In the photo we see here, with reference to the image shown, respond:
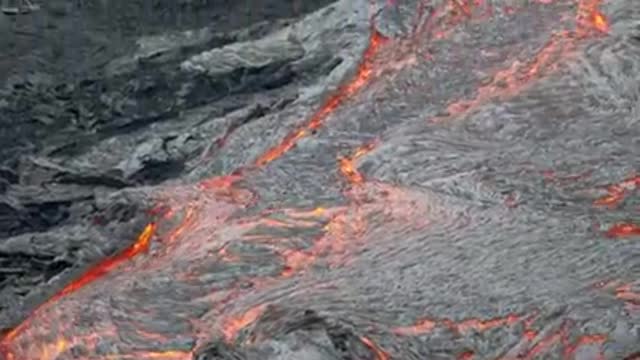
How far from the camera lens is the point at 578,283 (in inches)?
257

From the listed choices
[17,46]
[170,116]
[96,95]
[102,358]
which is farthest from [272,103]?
[102,358]

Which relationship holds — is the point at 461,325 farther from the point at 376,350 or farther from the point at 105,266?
the point at 105,266

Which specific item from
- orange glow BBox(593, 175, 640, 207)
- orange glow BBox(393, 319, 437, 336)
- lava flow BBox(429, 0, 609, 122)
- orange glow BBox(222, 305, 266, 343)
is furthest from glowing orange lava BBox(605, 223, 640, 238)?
orange glow BBox(222, 305, 266, 343)

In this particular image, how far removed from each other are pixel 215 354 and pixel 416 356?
1.17 metres

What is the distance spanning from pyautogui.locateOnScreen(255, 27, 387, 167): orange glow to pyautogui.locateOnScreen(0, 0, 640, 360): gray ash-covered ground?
0.8 inches

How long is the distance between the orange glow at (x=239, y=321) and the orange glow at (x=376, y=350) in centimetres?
74

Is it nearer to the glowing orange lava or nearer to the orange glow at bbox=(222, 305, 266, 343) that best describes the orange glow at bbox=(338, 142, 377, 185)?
the orange glow at bbox=(222, 305, 266, 343)

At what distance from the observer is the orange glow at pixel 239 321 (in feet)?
21.3

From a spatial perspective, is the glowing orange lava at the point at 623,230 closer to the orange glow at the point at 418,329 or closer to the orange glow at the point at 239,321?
the orange glow at the point at 418,329

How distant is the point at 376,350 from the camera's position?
6.11m

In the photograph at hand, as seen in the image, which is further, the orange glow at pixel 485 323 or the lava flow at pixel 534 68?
the lava flow at pixel 534 68

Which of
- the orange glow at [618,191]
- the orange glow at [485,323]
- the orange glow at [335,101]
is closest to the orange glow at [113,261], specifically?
the orange glow at [335,101]

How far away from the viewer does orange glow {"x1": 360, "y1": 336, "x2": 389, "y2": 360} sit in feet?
19.9

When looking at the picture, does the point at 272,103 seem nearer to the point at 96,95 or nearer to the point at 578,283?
the point at 96,95
